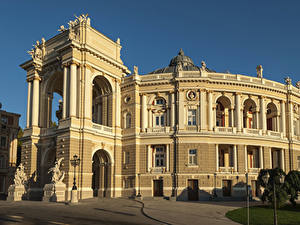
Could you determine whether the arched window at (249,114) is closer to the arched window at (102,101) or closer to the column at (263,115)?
the column at (263,115)

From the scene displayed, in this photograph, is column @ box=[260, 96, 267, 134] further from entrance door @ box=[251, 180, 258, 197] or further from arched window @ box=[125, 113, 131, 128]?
arched window @ box=[125, 113, 131, 128]

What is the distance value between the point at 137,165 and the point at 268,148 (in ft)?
60.8

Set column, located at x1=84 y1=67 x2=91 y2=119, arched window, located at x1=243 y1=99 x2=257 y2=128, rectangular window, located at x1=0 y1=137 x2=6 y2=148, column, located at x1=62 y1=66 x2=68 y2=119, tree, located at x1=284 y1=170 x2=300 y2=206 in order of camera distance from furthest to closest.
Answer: rectangular window, located at x1=0 y1=137 x2=6 y2=148, arched window, located at x1=243 y1=99 x2=257 y2=128, column, located at x1=84 y1=67 x2=91 y2=119, column, located at x1=62 y1=66 x2=68 y2=119, tree, located at x1=284 y1=170 x2=300 y2=206

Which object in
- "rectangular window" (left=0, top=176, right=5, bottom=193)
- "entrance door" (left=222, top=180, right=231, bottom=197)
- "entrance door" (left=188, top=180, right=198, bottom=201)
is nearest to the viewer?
"entrance door" (left=188, top=180, right=198, bottom=201)

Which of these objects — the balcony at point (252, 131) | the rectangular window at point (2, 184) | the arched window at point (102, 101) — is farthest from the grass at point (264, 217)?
the rectangular window at point (2, 184)

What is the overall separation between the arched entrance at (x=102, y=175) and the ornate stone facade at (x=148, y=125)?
142 mm

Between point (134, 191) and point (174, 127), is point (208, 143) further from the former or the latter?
point (134, 191)

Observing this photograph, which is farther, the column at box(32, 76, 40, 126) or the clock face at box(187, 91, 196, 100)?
the column at box(32, 76, 40, 126)

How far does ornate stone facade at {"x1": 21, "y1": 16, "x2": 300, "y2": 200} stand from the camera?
45688 mm

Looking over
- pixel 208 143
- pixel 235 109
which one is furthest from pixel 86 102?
pixel 235 109

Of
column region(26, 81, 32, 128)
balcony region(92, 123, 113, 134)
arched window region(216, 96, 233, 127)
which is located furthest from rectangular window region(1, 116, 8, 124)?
arched window region(216, 96, 233, 127)

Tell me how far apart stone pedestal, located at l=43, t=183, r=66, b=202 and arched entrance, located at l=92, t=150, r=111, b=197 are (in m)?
8.24

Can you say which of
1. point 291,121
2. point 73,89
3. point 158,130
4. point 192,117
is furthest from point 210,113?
point 73,89

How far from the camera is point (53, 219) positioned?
79.9 ft
